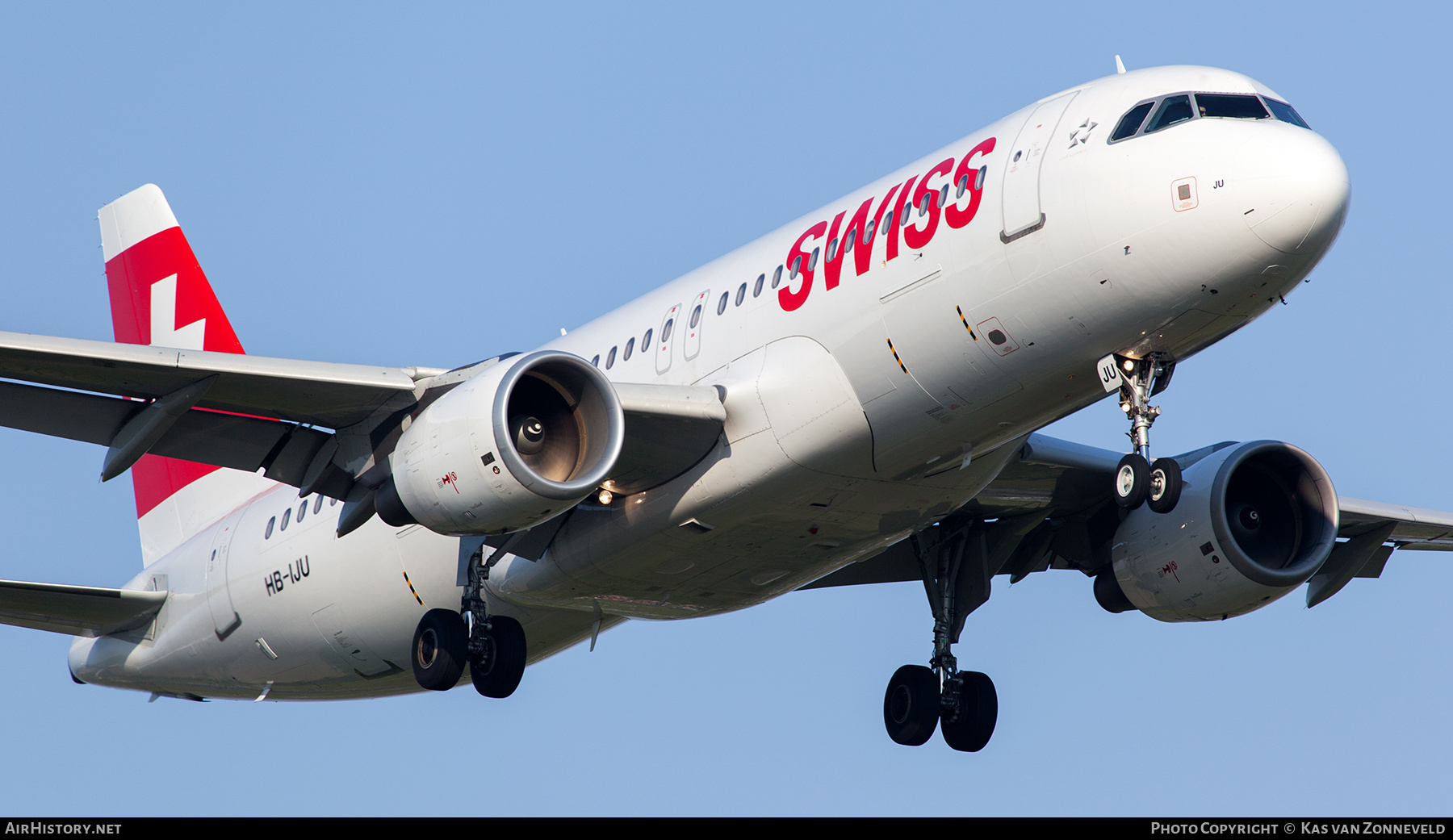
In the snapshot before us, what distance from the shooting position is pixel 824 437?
738 inches

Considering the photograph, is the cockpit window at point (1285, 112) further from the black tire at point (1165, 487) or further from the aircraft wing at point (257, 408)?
the aircraft wing at point (257, 408)

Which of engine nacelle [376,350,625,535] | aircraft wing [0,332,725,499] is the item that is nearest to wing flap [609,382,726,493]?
aircraft wing [0,332,725,499]

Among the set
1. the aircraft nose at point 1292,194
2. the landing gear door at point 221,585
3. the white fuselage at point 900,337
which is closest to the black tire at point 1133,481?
the white fuselage at point 900,337

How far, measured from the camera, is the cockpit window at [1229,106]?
17.1 metres

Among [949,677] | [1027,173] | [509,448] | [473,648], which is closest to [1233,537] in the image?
[949,677]

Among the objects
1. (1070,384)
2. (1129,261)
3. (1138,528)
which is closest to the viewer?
(1129,261)

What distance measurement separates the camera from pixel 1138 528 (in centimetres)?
2420

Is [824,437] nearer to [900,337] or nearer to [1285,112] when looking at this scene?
[900,337]

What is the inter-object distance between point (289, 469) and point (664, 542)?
15.2ft

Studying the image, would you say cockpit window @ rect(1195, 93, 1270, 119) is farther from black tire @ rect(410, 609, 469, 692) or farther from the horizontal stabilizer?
black tire @ rect(410, 609, 469, 692)

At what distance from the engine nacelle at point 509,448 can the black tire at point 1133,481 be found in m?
5.17

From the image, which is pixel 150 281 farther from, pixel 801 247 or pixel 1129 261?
pixel 1129 261

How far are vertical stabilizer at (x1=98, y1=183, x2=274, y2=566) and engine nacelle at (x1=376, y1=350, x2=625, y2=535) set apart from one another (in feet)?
30.0

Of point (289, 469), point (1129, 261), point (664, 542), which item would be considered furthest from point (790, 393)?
point (289, 469)
